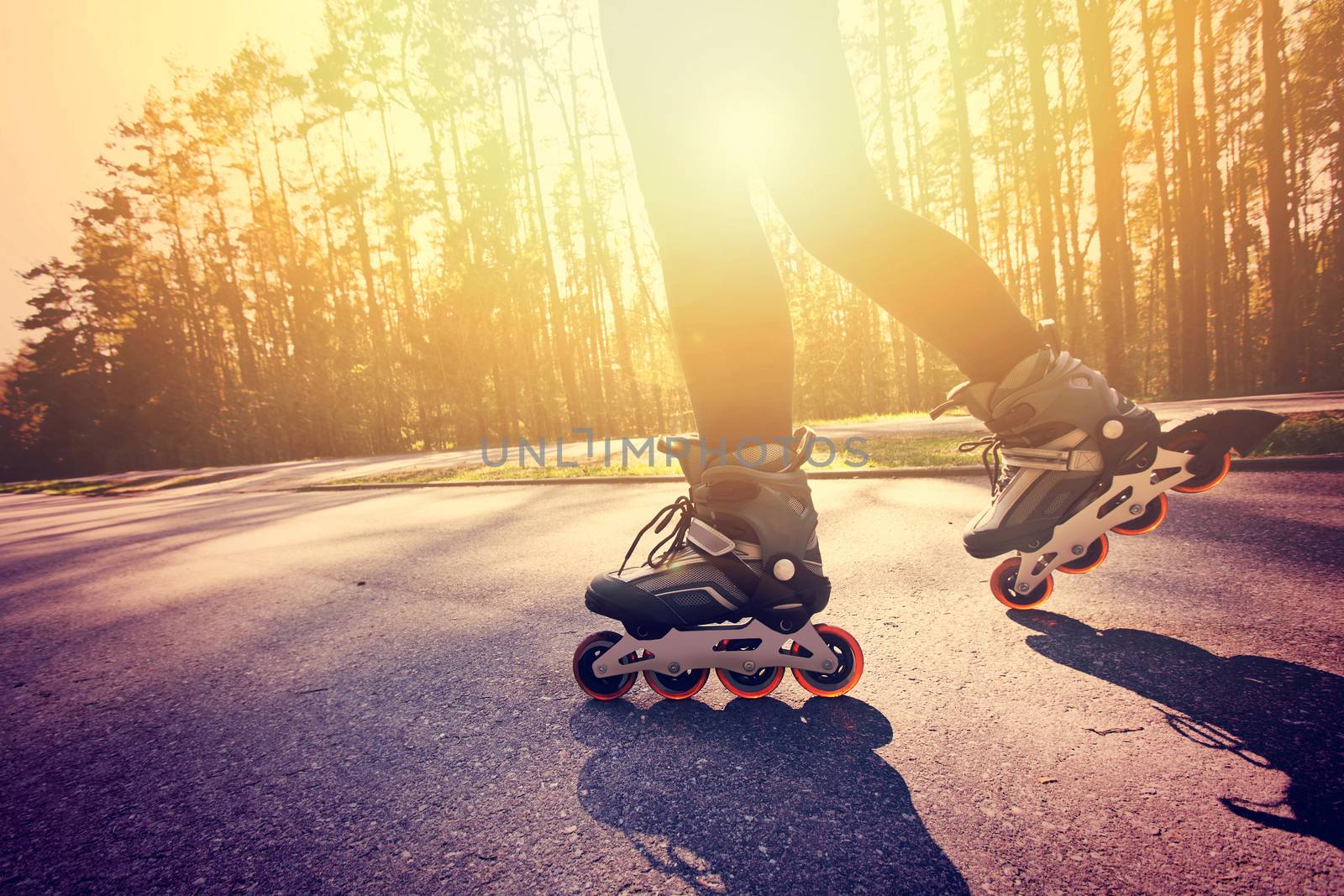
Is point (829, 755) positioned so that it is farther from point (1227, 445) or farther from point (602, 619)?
point (1227, 445)

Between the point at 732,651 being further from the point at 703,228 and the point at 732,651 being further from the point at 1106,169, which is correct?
the point at 1106,169

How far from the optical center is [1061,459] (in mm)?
1464

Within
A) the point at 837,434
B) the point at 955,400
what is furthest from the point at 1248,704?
the point at 837,434

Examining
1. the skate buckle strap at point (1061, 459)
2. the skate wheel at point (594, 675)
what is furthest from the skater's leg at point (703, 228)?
the skate buckle strap at point (1061, 459)

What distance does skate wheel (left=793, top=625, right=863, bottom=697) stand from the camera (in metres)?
1.24

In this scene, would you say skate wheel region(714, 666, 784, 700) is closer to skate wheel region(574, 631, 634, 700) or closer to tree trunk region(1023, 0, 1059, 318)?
skate wheel region(574, 631, 634, 700)

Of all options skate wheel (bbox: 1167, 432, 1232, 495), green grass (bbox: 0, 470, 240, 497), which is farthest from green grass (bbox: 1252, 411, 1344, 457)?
green grass (bbox: 0, 470, 240, 497)

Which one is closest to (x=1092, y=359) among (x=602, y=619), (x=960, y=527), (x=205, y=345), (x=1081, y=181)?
(x=1081, y=181)

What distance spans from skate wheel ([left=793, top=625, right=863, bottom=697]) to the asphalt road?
0.05 metres

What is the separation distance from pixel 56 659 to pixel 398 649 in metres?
1.33

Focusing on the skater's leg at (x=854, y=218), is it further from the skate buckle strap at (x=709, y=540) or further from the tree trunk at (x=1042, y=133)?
the tree trunk at (x=1042, y=133)

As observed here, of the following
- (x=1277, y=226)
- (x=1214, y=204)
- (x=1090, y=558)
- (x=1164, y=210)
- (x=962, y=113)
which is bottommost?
(x=1090, y=558)

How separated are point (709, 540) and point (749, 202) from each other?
0.84 metres

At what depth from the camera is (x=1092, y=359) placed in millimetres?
23359
